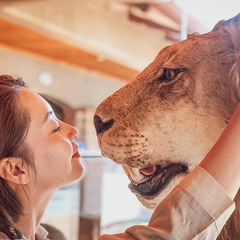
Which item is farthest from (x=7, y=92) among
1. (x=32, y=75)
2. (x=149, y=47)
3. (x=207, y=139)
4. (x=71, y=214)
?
(x=32, y=75)

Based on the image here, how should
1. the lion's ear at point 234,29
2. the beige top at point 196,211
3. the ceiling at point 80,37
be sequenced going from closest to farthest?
1. the beige top at point 196,211
2. the lion's ear at point 234,29
3. the ceiling at point 80,37

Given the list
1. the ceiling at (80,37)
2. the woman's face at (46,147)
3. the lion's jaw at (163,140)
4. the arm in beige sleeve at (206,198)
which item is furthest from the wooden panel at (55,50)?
the arm in beige sleeve at (206,198)

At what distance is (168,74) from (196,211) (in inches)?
12.5

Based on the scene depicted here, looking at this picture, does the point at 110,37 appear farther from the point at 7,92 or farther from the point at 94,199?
the point at 7,92

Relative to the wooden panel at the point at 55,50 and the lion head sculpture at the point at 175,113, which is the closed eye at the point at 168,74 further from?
the wooden panel at the point at 55,50

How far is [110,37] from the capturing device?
3.65 m

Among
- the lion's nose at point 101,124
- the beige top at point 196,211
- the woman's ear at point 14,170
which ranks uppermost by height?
the beige top at point 196,211

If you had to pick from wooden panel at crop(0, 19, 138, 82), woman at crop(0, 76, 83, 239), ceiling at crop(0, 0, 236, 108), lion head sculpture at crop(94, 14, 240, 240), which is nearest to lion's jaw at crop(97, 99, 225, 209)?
lion head sculpture at crop(94, 14, 240, 240)

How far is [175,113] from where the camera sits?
1.00 m

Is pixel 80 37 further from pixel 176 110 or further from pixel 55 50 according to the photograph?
pixel 176 110

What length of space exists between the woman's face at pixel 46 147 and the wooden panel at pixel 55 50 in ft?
7.00

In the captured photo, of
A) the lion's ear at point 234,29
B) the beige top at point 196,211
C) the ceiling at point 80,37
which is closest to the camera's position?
the beige top at point 196,211

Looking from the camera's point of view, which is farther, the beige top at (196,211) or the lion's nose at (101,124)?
the lion's nose at (101,124)

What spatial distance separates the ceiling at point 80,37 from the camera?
3.19 m
